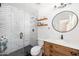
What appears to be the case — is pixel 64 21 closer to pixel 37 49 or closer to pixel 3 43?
pixel 37 49

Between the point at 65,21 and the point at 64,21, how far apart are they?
0.04 ft

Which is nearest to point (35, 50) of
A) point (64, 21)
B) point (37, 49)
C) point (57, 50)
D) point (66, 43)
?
point (37, 49)

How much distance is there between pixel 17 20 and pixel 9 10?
0.50 feet

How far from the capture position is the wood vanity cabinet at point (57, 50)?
108 cm

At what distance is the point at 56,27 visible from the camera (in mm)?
1180

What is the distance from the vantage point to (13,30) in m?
1.16

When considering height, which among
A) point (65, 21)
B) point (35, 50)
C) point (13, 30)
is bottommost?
point (35, 50)

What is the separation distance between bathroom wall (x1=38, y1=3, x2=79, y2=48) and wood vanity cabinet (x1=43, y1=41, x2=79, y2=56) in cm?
8

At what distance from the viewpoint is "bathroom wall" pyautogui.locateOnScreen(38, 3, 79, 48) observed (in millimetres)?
1108

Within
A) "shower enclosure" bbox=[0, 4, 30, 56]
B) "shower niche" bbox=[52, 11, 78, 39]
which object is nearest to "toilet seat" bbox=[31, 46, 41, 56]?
"shower enclosure" bbox=[0, 4, 30, 56]

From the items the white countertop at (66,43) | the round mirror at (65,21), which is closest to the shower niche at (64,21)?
the round mirror at (65,21)

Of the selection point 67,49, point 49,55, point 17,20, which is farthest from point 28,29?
point 67,49

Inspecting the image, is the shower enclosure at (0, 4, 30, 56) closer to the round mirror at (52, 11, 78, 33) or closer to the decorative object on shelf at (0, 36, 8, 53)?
the decorative object on shelf at (0, 36, 8, 53)

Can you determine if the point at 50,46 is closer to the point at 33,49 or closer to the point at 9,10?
the point at 33,49
